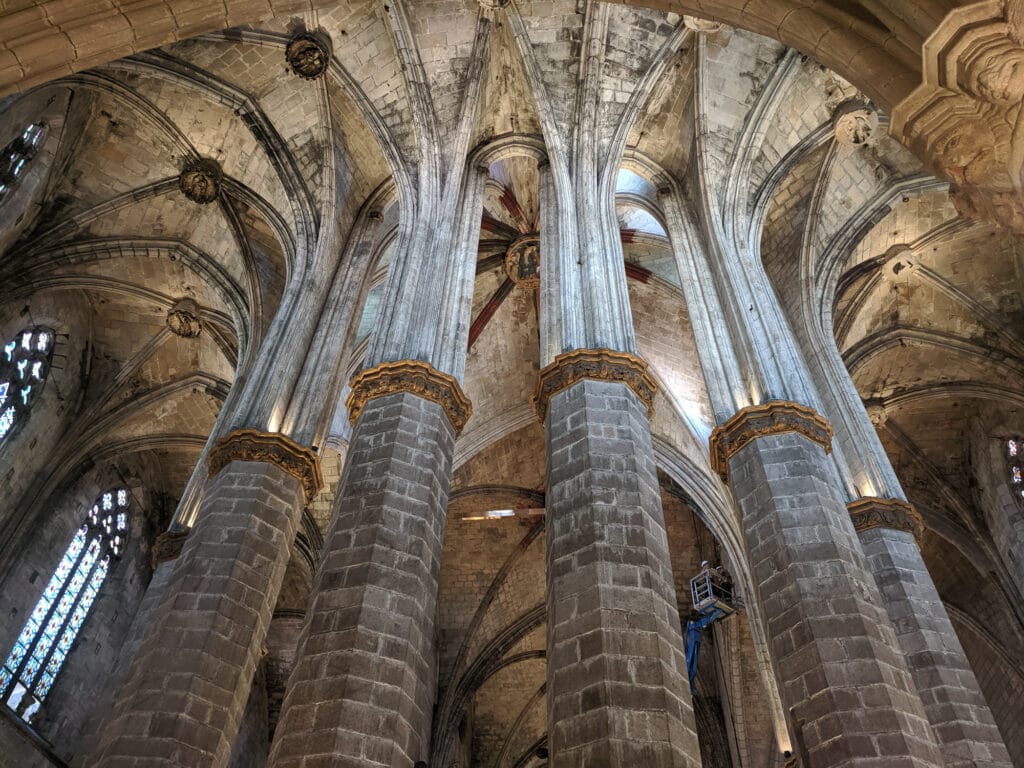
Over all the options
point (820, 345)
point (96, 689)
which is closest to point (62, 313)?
point (96, 689)

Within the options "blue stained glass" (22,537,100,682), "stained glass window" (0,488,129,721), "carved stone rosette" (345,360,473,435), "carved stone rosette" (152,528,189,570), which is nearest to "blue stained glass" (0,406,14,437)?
"stained glass window" (0,488,129,721)

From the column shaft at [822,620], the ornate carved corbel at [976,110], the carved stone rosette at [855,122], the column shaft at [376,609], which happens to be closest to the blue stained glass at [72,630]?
the column shaft at [376,609]

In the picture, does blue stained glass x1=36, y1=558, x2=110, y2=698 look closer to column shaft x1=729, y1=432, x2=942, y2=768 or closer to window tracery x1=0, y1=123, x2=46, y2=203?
window tracery x1=0, y1=123, x2=46, y2=203

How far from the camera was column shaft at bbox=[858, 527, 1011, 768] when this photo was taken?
8.23 m

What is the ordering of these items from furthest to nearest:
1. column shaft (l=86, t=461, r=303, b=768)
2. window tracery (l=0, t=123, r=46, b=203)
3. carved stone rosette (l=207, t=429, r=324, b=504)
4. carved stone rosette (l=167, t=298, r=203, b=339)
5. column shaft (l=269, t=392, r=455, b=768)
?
carved stone rosette (l=167, t=298, r=203, b=339)
window tracery (l=0, t=123, r=46, b=203)
carved stone rosette (l=207, t=429, r=324, b=504)
column shaft (l=86, t=461, r=303, b=768)
column shaft (l=269, t=392, r=455, b=768)

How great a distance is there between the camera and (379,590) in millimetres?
6609

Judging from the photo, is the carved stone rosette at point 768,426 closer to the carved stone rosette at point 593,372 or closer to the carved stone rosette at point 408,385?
the carved stone rosette at point 593,372

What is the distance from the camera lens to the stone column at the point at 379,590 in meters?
5.75

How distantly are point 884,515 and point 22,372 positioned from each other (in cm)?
1437

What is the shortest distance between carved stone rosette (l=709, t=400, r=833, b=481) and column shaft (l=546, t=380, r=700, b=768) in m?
1.23

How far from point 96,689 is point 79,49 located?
1350cm

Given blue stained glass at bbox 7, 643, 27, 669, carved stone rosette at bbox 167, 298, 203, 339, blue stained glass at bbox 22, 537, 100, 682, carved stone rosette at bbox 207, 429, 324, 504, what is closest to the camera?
carved stone rosette at bbox 207, 429, 324, 504

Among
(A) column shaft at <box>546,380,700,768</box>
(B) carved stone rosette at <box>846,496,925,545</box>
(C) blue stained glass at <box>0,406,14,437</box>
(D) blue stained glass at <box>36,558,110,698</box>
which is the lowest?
(A) column shaft at <box>546,380,700,768</box>

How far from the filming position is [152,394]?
16922 millimetres
